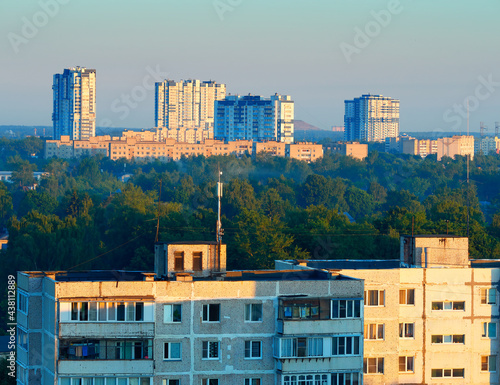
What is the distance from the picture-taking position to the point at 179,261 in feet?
75.3

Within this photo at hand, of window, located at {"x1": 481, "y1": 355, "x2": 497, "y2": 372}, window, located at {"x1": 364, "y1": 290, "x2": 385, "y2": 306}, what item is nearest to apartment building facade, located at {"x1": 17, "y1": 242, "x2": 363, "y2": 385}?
window, located at {"x1": 364, "y1": 290, "x2": 385, "y2": 306}

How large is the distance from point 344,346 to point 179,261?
428 cm

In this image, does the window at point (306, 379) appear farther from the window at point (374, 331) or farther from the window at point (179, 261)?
the window at point (179, 261)

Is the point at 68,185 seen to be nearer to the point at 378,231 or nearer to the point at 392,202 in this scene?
the point at 392,202

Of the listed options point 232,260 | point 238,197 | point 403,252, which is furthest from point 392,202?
point 403,252

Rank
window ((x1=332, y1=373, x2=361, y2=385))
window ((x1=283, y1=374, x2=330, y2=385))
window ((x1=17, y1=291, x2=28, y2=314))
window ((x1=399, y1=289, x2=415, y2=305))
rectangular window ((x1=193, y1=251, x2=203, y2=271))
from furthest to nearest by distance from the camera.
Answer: window ((x1=399, y1=289, x2=415, y2=305)), rectangular window ((x1=193, y1=251, x2=203, y2=271)), window ((x1=17, y1=291, x2=28, y2=314)), window ((x1=332, y1=373, x2=361, y2=385)), window ((x1=283, y1=374, x2=330, y2=385))

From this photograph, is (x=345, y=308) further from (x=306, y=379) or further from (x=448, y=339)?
(x=448, y=339)

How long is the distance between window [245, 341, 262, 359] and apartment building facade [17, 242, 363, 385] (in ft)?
0.07

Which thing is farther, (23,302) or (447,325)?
(447,325)

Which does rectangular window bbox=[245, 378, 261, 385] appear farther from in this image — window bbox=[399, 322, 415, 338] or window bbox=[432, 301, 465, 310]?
window bbox=[432, 301, 465, 310]

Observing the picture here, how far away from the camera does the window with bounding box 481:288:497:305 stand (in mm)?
23812

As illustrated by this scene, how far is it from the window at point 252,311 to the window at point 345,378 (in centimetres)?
193

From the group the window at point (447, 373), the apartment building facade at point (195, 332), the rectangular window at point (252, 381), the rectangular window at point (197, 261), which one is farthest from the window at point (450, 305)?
the rectangular window at point (197, 261)

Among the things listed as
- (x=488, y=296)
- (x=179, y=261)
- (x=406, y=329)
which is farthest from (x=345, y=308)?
(x=488, y=296)
